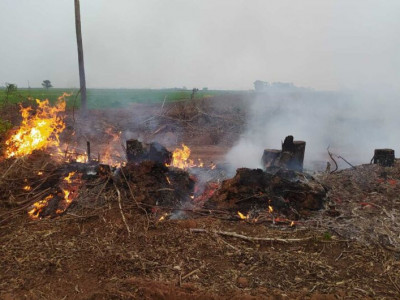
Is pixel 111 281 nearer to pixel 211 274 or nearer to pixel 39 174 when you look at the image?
pixel 211 274

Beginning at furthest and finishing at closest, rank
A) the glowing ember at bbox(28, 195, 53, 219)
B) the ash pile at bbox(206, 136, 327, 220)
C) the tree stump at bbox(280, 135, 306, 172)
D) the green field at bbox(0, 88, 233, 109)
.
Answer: the green field at bbox(0, 88, 233, 109)
the tree stump at bbox(280, 135, 306, 172)
the ash pile at bbox(206, 136, 327, 220)
the glowing ember at bbox(28, 195, 53, 219)

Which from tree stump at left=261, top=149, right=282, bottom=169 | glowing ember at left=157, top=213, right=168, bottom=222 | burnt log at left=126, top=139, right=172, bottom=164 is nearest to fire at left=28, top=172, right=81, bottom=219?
burnt log at left=126, top=139, right=172, bottom=164

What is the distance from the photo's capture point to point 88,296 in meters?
3.44

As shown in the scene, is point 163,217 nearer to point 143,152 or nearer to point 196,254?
point 196,254

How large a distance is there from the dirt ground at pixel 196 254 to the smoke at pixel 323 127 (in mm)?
4888

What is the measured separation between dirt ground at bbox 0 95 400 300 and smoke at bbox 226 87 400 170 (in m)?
4.89

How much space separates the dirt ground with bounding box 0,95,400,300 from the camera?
141 inches

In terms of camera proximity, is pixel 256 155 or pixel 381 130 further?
pixel 381 130

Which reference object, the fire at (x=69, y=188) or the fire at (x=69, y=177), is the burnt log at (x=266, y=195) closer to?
the fire at (x=69, y=188)

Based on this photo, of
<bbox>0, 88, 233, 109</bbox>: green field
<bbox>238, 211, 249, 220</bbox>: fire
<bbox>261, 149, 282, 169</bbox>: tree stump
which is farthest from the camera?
<bbox>0, 88, 233, 109</bbox>: green field

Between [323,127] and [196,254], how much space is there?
13.9 meters

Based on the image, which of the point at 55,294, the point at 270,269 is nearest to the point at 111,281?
the point at 55,294

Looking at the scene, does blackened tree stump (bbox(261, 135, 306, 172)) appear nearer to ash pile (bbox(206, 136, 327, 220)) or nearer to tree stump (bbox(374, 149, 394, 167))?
ash pile (bbox(206, 136, 327, 220))

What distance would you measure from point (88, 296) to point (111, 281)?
1.06ft
